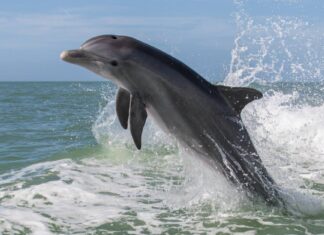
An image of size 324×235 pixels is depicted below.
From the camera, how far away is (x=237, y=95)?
6387 millimetres

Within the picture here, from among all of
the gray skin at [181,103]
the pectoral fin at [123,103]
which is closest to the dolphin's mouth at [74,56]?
the gray skin at [181,103]

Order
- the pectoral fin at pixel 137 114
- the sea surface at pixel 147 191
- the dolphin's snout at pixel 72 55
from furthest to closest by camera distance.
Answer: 1. the sea surface at pixel 147 191
2. the pectoral fin at pixel 137 114
3. the dolphin's snout at pixel 72 55

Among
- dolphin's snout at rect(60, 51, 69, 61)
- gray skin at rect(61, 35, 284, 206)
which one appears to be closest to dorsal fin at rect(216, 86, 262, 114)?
gray skin at rect(61, 35, 284, 206)

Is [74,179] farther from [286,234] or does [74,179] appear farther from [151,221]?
[286,234]

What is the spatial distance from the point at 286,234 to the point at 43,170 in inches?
243

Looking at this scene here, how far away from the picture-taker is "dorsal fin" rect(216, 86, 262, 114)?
638 centimetres

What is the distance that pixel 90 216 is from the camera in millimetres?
6801

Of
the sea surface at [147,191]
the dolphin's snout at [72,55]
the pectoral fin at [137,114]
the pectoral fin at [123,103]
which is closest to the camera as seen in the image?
the dolphin's snout at [72,55]

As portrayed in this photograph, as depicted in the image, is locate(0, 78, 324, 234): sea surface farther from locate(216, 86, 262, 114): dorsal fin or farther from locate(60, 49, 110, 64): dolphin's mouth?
locate(60, 49, 110, 64): dolphin's mouth

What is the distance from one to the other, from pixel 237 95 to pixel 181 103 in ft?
2.32

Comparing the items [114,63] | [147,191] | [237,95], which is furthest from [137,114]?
[147,191]

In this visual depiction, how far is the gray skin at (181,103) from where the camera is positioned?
6.08m

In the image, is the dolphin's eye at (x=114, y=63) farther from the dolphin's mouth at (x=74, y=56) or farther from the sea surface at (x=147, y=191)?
the sea surface at (x=147, y=191)

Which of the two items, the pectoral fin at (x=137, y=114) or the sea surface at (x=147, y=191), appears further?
the sea surface at (x=147, y=191)
